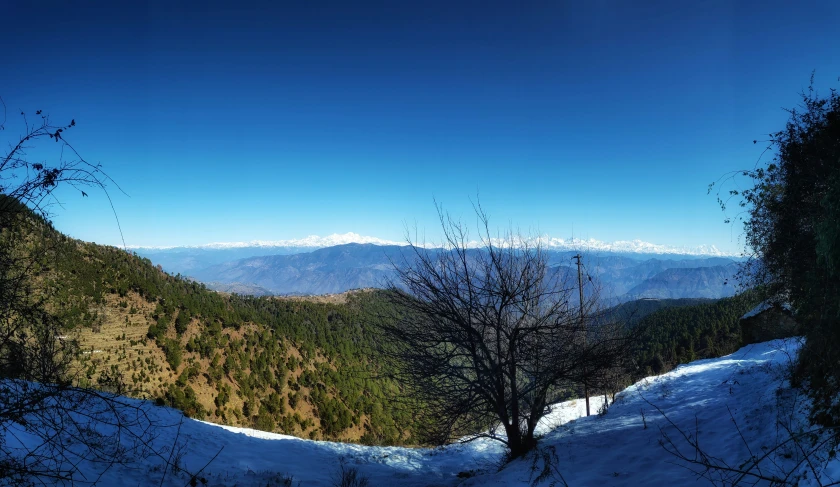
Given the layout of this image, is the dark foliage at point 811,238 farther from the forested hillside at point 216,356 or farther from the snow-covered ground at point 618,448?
the forested hillside at point 216,356

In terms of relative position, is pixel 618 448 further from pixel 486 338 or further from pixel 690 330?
pixel 690 330

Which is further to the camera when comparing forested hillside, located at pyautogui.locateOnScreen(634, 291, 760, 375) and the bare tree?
forested hillside, located at pyautogui.locateOnScreen(634, 291, 760, 375)

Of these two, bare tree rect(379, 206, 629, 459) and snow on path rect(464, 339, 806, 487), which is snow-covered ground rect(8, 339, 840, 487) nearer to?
snow on path rect(464, 339, 806, 487)

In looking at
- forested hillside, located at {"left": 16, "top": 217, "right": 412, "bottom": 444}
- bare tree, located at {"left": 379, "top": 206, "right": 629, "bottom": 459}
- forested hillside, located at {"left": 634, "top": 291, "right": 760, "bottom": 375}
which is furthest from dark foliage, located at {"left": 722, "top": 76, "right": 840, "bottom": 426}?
forested hillside, located at {"left": 634, "top": 291, "right": 760, "bottom": 375}

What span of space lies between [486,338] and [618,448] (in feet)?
11.7

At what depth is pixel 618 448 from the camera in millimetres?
7855

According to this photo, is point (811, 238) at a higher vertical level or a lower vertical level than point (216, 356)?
higher

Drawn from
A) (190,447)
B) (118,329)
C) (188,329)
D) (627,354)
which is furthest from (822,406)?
(188,329)

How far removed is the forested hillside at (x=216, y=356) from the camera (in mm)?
22812

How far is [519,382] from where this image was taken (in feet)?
30.5

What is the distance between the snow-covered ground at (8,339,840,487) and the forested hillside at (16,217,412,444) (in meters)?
6.13

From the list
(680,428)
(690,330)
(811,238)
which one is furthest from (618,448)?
(690,330)

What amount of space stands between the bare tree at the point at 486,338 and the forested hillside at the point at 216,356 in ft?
33.0

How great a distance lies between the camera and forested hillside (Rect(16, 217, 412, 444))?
22.8 meters
